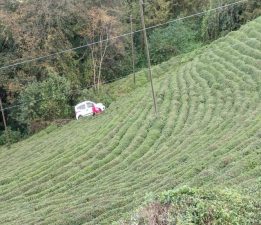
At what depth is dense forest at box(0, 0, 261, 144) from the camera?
139ft

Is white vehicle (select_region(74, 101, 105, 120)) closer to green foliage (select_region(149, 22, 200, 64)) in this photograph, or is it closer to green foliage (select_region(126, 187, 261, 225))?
green foliage (select_region(149, 22, 200, 64))

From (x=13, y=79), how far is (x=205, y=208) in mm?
36647

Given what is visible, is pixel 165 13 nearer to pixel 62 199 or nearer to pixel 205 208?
pixel 62 199

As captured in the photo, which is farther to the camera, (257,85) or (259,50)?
(259,50)

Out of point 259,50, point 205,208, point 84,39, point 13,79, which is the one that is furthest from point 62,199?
point 84,39

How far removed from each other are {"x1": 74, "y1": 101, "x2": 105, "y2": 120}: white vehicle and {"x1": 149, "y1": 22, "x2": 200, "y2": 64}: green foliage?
44.7ft

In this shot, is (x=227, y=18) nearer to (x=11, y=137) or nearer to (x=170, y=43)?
(x=170, y=43)

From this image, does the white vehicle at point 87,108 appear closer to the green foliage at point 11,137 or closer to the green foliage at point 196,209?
the green foliage at point 11,137

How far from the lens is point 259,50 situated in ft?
119

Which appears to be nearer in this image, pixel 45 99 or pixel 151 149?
pixel 151 149

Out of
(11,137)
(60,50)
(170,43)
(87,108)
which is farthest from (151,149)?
(170,43)

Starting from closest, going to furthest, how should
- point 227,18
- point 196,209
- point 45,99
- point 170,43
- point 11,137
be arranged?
point 196,209
point 45,99
point 11,137
point 227,18
point 170,43

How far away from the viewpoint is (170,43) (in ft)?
172

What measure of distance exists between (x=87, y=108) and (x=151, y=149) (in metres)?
14.3
